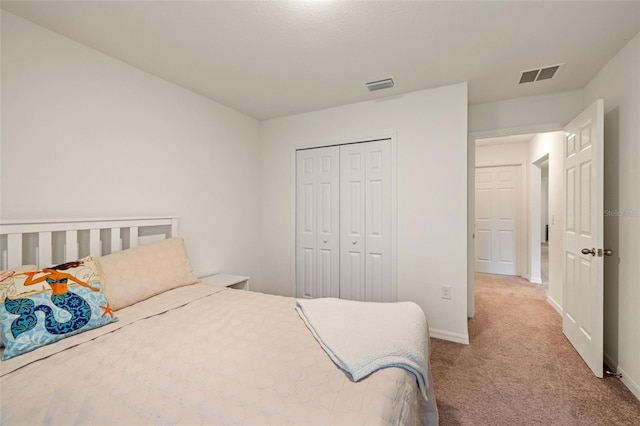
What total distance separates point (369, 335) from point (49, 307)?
1.58 meters

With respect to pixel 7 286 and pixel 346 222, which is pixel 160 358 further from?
pixel 346 222

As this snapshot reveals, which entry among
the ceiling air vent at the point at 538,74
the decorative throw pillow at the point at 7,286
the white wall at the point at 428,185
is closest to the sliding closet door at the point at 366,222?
the white wall at the point at 428,185

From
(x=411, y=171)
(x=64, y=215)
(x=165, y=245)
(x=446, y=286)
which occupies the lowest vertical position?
(x=446, y=286)

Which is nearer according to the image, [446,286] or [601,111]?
[601,111]

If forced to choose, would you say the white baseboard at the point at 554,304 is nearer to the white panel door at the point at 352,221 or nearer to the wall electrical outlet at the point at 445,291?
the wall electrical outlet at the point at 445,291

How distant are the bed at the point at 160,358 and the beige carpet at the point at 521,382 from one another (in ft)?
2.39

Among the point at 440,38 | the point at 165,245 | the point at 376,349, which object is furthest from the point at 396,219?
the point at 165,245

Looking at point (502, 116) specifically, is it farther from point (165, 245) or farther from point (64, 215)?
point (64, 215)

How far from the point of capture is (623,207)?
6.89 feet

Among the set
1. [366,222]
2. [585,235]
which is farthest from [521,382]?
[366,222]

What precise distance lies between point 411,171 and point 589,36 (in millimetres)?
1561

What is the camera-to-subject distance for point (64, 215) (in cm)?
194

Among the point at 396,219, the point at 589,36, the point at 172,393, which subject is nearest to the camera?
the point at 172,393

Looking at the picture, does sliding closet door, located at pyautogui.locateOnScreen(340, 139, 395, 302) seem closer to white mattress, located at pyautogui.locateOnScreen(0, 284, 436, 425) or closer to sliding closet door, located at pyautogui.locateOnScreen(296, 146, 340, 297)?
sliding closet door, located at pyautogui.locateOnScreen(296, 146, 340, 297)
